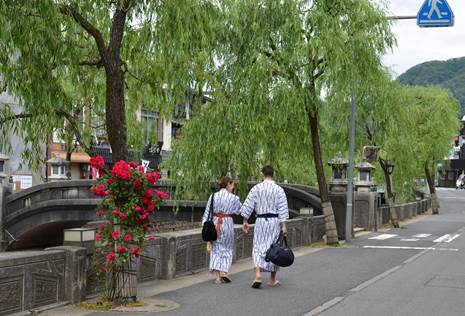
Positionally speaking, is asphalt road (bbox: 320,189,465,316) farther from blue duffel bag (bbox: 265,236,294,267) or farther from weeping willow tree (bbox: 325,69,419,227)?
weeping willow tree (bbox: 325,69,419,227)

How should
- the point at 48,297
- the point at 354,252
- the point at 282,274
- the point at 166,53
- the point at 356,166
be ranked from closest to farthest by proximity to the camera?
the point at 48,297, the point at 166,53, the point at 282,274, the point at 354,252, the point at 356,166

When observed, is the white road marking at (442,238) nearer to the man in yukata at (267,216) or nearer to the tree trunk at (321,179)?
the tree trunk at (321,179)

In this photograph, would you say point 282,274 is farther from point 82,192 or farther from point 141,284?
point 82,192

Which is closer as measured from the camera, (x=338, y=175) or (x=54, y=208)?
(x=338, y=175)

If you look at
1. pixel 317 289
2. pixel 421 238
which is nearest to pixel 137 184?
pixel 317 289

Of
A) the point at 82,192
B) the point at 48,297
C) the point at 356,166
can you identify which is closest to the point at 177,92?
the point at 48,297

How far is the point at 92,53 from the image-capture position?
1264 centimetres

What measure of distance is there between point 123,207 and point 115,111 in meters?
2.06

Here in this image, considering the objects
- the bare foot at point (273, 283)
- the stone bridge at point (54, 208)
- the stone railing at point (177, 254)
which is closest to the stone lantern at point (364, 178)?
the stone bridge at point (54, 208)

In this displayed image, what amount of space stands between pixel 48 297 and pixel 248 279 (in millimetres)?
4184

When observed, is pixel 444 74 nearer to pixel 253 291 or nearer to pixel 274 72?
pixel 274 72

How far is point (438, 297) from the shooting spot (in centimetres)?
998

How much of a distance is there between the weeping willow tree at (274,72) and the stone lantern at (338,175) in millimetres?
5734

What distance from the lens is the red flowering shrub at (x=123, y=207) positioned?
8.55m
